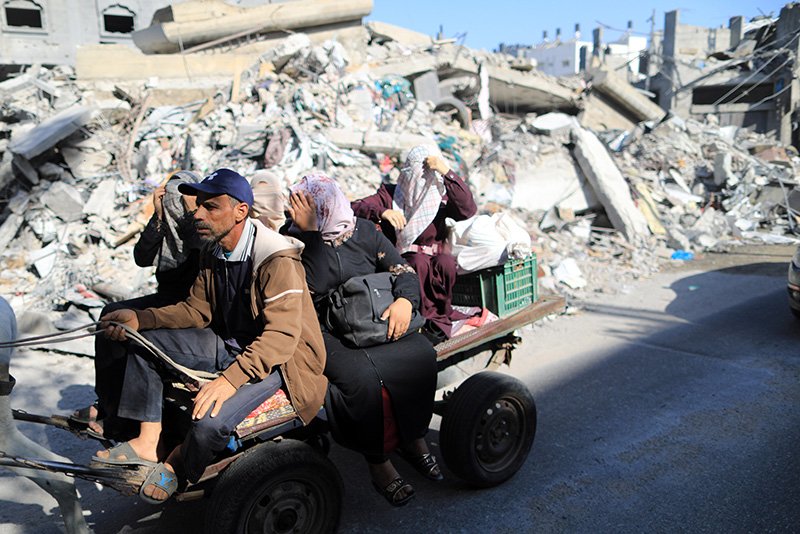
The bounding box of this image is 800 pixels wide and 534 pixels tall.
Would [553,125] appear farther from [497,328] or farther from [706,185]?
[497,328]

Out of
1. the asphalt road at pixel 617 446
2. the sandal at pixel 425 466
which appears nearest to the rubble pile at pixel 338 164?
the asphalt road at pixel 617 446

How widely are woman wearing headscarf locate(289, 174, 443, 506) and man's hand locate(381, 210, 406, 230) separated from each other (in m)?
0.55

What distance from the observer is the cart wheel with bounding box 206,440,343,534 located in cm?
251

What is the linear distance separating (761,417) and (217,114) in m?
10.2

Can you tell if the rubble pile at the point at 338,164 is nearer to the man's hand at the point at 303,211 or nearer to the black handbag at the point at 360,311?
the man's hand at the point at 303,211

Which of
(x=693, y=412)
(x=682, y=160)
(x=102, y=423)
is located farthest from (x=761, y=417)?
(x=682, y=160)

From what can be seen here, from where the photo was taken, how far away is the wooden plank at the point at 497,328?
11.1 ft

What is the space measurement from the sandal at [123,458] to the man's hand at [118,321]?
19.3 inches

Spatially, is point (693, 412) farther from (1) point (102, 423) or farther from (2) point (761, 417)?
(1) point (102, 423)

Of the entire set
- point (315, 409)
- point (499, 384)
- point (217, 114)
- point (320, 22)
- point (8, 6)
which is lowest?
point (499, 384)

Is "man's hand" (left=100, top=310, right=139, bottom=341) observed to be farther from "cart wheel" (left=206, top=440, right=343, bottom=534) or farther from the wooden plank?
the wooden plank

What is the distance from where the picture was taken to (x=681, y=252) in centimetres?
1021

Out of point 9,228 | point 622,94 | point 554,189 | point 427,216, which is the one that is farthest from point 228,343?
point 622,94

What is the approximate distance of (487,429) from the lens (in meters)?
3.47
